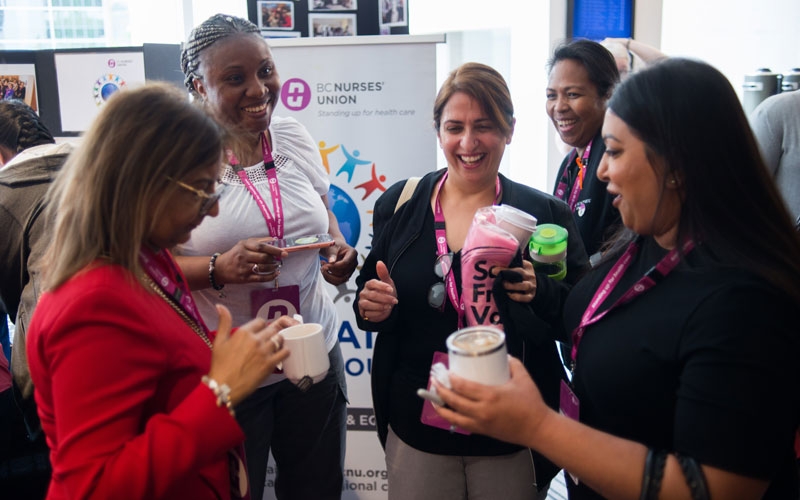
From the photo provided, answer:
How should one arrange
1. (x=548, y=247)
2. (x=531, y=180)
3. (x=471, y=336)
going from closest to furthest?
(x=471, y=336) < (x=548, y=247) < (x=531, y=180)

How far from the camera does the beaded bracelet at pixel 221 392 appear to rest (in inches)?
41.9

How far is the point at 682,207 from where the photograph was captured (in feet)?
3.74

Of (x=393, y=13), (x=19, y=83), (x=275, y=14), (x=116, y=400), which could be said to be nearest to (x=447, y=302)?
(x=116, y=400)

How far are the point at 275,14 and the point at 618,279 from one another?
8.07ft

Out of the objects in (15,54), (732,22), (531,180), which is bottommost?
(531,180)

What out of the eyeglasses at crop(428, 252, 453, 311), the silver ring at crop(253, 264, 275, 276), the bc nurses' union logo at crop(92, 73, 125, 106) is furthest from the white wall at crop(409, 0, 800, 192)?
the silver ring at crop(253, 264, 275, 276)

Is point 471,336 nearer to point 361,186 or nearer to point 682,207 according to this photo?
point 682,207

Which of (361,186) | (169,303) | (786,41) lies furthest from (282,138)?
(786,41)

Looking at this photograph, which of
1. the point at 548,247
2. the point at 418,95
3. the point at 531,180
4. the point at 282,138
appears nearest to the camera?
the point at 548,247

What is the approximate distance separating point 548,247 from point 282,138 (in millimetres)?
1019

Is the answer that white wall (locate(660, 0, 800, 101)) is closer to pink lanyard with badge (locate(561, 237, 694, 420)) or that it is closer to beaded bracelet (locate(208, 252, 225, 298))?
pink lanyard with badge (locate(561, 237, 694, 420))

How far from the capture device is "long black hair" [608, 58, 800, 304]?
107 centimetres

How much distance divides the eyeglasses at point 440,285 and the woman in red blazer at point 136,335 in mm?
562

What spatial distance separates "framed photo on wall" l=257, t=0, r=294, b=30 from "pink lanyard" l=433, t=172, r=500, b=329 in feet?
5.63
